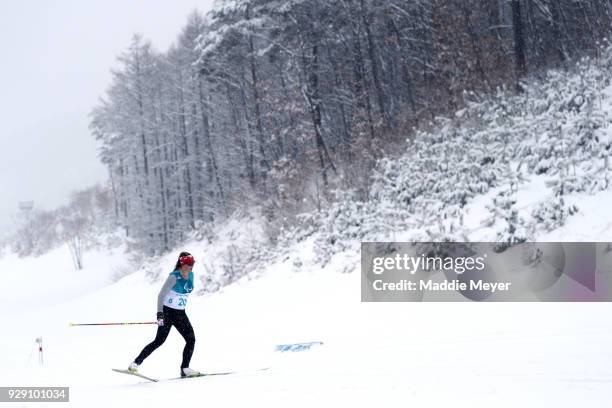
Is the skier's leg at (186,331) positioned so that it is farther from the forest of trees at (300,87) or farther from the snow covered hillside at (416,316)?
the forest of trees at (300,87)

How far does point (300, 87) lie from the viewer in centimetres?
2420

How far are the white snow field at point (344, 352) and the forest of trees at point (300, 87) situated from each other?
4597mm

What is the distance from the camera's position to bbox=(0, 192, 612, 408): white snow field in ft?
19.6

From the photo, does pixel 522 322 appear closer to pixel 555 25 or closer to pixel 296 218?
pixel 296 218

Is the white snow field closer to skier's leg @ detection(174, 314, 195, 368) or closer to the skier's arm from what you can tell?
skier's leg @ detection(174, 314, 195, 368)

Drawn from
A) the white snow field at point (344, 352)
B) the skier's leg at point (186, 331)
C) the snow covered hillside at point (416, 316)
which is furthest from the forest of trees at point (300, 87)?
the skier's leg at point (186, 331)

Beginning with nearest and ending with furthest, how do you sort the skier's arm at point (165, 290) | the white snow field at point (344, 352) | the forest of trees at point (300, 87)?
the white snow field at point (344, 352) → the skier's arm at point (165, 290) → the forest of trees at point (300, 87)

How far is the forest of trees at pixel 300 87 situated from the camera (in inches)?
Answer: 734

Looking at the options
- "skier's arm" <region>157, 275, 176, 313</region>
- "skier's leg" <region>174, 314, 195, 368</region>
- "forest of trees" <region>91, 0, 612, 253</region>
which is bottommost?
"skier's leg" <region>174, 314, 195, 368</region>

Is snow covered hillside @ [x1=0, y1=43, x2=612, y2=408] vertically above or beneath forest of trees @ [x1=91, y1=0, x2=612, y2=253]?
beneath

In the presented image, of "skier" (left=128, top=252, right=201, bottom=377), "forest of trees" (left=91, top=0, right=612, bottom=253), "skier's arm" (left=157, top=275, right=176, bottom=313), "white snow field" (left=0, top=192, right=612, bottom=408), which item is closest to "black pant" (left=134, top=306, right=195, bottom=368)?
"skier" (left=128, top=252, right=201, bottom=377)

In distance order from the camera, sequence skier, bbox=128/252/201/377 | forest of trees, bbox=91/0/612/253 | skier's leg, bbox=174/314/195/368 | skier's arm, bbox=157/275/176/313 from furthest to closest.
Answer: forest of trees, bbox=91/0/612/253 → skier's leg, bbox=174/314/195/368 → skier, bbox=128/252/201/377 → skier's arm, bbox=157/275/176/313

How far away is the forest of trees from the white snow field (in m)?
4.60

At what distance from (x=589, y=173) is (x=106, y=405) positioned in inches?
388
